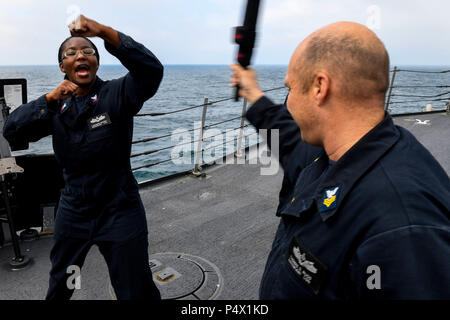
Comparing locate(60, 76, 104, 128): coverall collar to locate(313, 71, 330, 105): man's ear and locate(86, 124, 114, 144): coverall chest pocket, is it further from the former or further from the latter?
locate(313, 71, 330, 105): man's ear

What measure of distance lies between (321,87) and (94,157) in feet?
4.92

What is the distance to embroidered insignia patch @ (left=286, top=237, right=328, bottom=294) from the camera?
1.05 meters

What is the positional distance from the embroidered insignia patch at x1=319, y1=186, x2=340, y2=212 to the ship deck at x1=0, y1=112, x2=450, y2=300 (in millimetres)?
1908

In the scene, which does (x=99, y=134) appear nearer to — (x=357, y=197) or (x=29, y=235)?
(x=357, y=197)

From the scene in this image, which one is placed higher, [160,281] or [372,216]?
[372,216]

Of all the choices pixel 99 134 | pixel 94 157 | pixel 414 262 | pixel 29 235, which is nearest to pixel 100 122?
pixel 99 134

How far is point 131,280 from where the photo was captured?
2131 mm

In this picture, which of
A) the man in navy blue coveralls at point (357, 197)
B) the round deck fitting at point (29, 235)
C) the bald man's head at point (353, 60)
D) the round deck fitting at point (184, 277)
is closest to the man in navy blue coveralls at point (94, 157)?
the round deck fitting at point (184, 277)

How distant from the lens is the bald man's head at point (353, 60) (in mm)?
1030

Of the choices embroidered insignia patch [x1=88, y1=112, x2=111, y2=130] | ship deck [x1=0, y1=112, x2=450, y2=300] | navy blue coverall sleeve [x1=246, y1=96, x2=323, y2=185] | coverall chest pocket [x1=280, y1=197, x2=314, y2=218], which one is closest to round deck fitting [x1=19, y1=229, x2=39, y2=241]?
ship deck [x1=0, y1=112, x2=450, y2=300]
